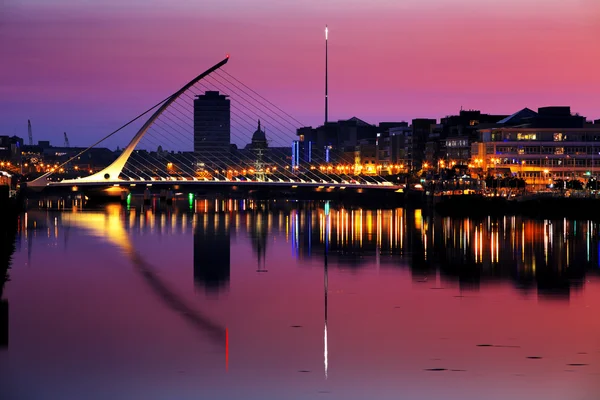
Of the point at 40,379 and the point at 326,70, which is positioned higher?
the point at 326,70

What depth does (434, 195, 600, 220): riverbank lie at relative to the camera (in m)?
82.4

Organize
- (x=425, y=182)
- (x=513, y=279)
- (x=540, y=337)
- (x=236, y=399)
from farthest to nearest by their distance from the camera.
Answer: (x=425, y=182) → (x=513, y=279) → (x=540, y=337) → (x=236, y=399)

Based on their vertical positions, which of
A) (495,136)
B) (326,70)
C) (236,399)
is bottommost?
(236,399)

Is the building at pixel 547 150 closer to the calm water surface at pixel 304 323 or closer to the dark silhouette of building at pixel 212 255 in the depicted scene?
the dark silhouette of building at pixel 212 255

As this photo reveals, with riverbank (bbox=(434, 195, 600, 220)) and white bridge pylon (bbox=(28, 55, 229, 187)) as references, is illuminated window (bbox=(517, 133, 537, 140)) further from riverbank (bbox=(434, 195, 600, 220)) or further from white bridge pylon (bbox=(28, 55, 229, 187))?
white bridge pylon (bbox=(28, 55, 229, 187))

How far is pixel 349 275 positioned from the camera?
121 feet

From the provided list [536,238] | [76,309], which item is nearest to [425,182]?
[536,238]

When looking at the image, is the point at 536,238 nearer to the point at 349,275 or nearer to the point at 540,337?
the point at 349,275

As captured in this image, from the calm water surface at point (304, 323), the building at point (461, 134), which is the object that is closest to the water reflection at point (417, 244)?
the calm water surface at point (304, 323)

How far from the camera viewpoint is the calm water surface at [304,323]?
1880 centimetres

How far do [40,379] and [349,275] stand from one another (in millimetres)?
18527

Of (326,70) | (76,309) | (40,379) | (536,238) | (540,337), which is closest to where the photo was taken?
(40,379)

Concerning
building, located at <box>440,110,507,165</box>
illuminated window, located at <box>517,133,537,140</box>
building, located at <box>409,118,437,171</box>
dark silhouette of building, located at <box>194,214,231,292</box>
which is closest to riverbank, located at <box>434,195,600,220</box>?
dark silhouette of building, located at <box>194,214,231,292</box>

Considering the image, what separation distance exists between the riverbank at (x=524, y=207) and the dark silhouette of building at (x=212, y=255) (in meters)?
23.1
